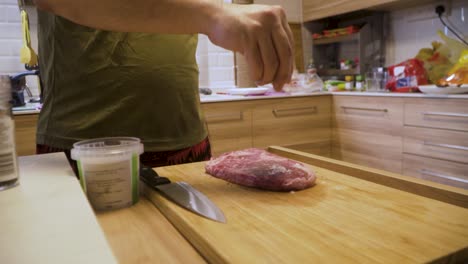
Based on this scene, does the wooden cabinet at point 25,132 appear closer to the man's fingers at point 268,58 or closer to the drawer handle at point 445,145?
the man's fingers at point 268,58

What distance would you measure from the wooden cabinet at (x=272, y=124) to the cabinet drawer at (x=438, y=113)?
0.57m

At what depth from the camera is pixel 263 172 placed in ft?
2.43

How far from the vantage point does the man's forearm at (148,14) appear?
582 millimetres

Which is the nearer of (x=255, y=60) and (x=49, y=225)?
(x=49, y=225)

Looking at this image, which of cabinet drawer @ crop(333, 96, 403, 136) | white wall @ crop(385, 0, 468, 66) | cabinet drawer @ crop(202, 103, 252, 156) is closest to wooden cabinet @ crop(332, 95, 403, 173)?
cabinet drawer @ crop(333, 96, 403, 136)

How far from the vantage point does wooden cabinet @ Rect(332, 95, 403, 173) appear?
7.00 ft

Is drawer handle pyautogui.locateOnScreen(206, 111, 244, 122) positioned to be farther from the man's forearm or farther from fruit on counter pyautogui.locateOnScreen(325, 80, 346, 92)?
the man's forearm

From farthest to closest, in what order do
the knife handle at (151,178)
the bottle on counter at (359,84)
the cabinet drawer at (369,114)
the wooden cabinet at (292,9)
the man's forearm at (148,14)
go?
the wooden cabinet at (292,9) → the bottle on counter at (359,84) → the cabinet drawer at (369,114) → the knife handle at (151,178) → the man's forearm at (148,14)

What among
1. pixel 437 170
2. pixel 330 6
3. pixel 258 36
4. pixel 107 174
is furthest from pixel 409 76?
pixel 107 174

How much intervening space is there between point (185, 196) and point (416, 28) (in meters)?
2.25

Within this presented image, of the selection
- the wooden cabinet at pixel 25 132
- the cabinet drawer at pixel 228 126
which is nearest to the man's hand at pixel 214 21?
the wooden cabinet at pixel 25 132

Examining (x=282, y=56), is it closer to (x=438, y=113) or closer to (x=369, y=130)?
(x=438, y=113)

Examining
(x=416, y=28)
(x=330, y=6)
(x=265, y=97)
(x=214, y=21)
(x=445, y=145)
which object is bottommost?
(x=445, y=145)

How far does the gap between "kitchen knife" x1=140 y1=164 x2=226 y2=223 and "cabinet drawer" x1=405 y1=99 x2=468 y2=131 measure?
1.53 meters
